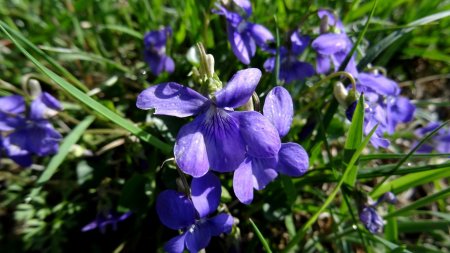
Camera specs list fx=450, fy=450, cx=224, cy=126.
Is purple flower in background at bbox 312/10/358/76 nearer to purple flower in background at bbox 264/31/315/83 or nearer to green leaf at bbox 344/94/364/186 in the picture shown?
purple flower in background at bbox 264/31/315/83

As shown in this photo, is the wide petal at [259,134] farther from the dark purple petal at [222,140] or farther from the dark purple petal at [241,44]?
the dark purple petal at [241,44]

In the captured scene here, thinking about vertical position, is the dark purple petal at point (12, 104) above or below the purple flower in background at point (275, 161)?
below

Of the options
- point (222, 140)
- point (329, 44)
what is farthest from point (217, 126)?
point (329, 44)

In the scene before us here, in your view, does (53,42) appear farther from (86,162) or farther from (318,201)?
(318,201)

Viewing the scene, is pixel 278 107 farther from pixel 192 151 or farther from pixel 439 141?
pixel 439 141

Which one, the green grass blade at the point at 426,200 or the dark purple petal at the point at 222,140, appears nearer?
the dark purple petal at the point at 222,140

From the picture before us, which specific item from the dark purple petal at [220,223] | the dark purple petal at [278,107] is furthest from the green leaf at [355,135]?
the dark purple petal at [220,223]

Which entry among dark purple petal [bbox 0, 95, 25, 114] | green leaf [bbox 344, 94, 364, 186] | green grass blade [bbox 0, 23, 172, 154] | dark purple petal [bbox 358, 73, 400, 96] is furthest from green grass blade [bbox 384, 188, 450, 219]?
dark purple petal [bbox 0, 95, 25, 114]
